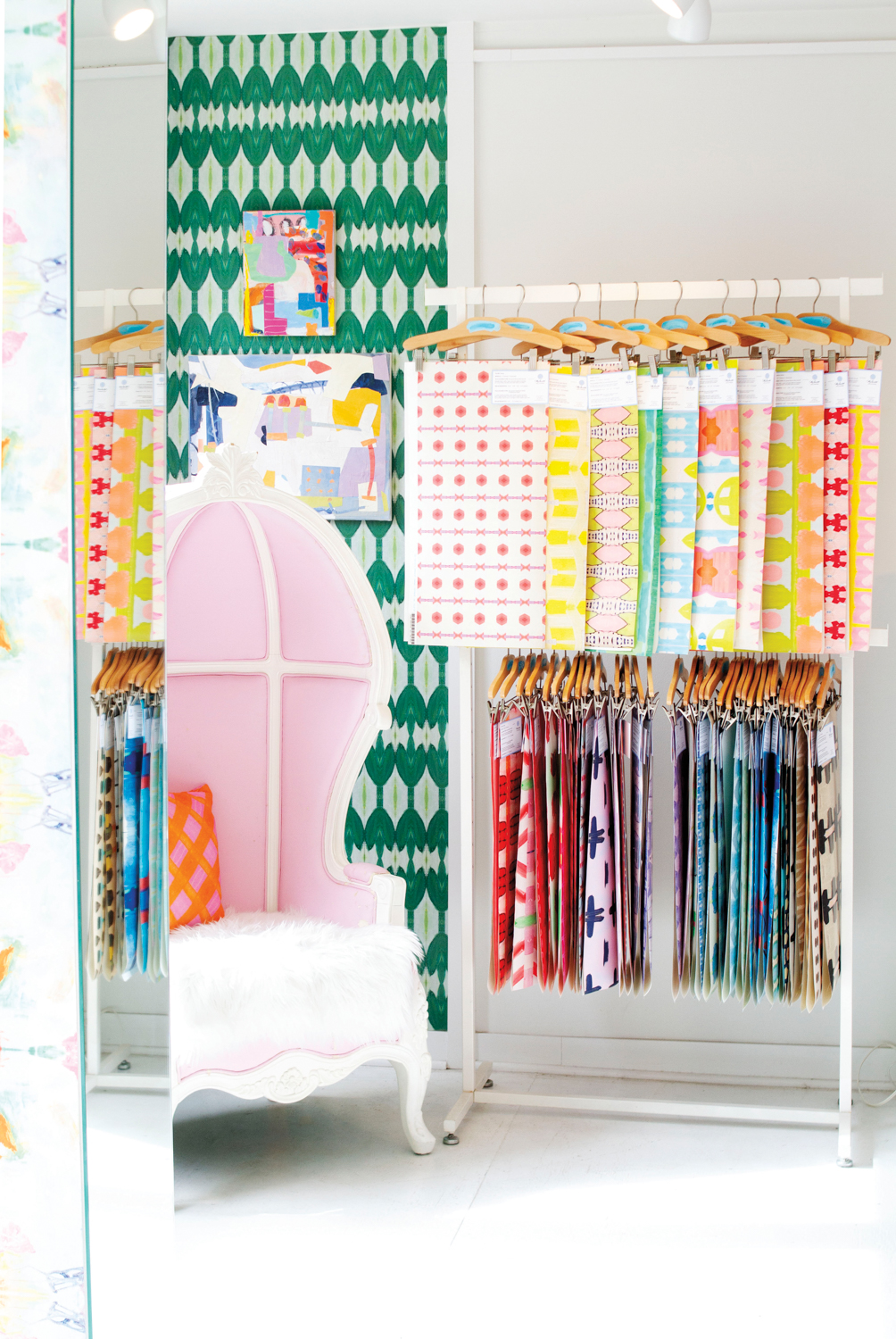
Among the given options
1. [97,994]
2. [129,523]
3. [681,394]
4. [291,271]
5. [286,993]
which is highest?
[291,271]

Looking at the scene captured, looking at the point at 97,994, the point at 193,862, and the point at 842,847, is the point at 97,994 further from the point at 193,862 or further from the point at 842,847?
the point at 842,847

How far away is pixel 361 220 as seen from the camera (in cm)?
285

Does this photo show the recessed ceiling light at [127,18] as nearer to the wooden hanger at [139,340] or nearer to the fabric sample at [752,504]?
the wooden hanger at [139,340]

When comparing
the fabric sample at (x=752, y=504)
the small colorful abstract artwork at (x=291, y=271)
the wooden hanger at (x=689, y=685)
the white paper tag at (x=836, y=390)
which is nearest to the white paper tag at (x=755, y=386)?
the fabric sample at (x=752, y=504)

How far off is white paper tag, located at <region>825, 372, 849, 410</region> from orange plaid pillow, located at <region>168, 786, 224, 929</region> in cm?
166

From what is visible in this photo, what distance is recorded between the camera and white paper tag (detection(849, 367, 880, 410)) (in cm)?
223

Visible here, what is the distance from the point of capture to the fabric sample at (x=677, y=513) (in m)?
→ 2.28

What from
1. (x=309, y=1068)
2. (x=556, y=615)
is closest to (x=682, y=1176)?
(x=309, y=1068)

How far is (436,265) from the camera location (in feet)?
9.30

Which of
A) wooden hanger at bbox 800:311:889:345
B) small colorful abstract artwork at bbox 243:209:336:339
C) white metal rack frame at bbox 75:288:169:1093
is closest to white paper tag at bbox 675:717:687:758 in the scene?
wooden hanger at bbox 800:311:889:345

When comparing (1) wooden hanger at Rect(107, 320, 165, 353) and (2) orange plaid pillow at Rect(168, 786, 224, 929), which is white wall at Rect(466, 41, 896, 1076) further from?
(1) wooden hanger at Rect(107, 320, 165, 353)

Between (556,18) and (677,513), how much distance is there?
139 centimetres

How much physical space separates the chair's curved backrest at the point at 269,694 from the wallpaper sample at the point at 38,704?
70.5 inches

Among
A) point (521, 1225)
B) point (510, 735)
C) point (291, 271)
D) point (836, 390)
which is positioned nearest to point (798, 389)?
point (836, 390)
